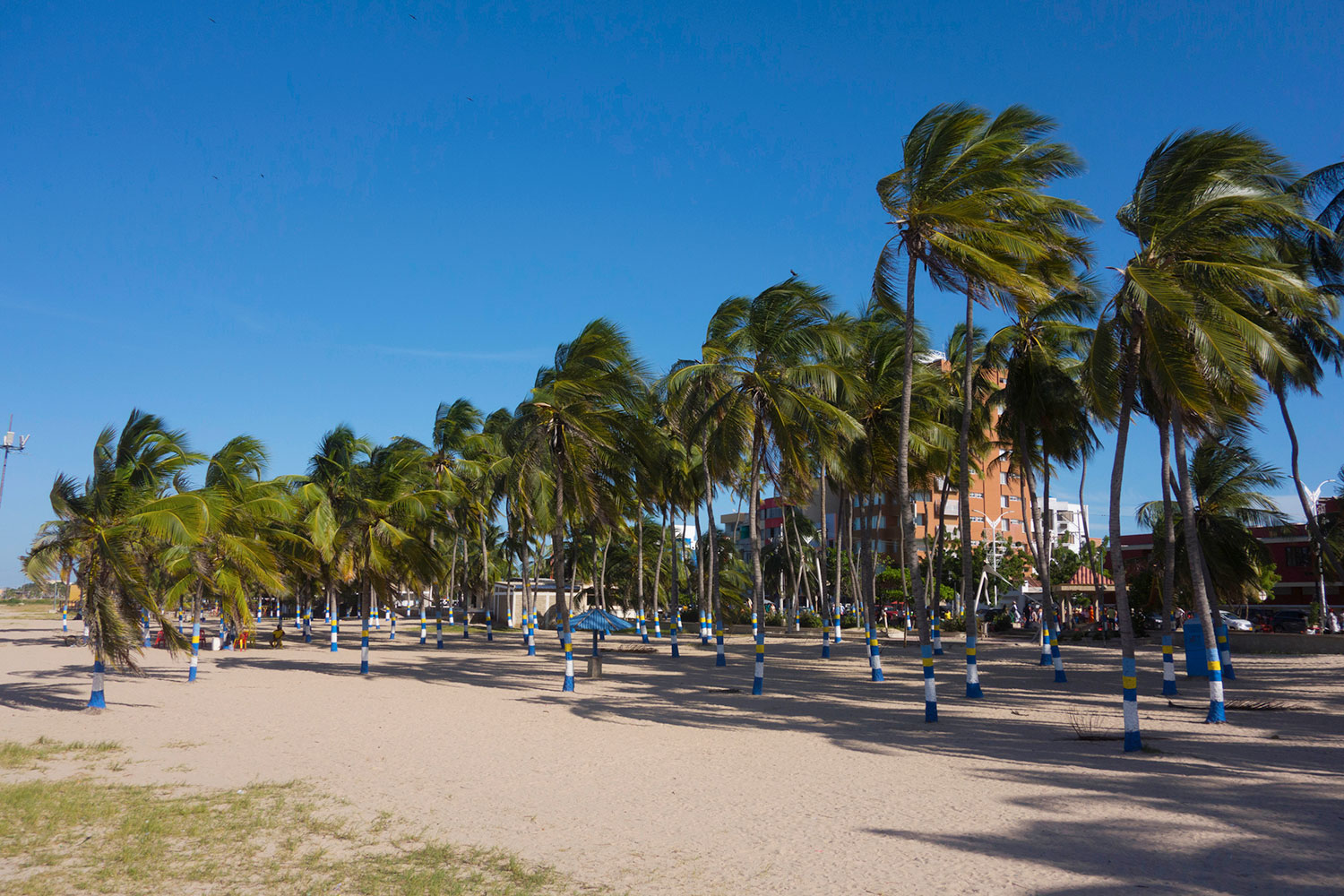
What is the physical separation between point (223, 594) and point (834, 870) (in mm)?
22629

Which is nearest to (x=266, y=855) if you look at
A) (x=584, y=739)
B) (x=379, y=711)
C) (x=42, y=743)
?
(x=584, y=739)

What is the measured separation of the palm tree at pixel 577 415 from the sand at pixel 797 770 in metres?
5.10

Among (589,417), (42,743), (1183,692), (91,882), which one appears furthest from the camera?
(589,417)

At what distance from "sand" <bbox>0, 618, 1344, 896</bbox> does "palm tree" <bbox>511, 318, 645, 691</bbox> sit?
16.7 ft

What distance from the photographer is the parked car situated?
4244 cm

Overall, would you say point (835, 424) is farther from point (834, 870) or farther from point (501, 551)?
point (501, 551)

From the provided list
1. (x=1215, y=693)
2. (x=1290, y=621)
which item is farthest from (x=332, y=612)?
(x=1290, y=621)

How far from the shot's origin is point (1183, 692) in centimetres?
1858

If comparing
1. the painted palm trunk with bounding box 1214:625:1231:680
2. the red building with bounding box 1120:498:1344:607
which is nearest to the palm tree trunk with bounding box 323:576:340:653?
the painted palm trunk with bounding box 1214:625:1231:680

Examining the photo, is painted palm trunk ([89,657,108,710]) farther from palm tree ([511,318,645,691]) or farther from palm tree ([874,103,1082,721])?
palm tree ([874,103,1082,721])

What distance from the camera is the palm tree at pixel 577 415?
21250 millimetres

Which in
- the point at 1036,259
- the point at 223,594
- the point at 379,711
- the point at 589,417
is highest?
the point at 1036,259

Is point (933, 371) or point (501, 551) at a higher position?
point (933, 371)

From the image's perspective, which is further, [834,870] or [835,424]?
[835,424]
